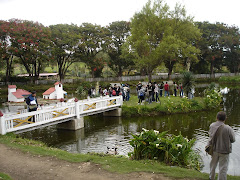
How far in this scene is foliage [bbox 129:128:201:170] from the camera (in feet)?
26.0

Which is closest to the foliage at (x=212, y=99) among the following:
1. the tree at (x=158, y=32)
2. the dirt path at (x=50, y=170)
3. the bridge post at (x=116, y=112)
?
the bridge post at (x=116, y=112)

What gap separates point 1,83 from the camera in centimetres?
4312

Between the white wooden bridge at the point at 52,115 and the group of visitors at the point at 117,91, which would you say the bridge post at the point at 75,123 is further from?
the group of visitors at the point at 117,91

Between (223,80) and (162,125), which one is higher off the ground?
(223,80)

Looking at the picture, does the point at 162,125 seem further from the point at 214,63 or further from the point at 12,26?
the point at 214,63

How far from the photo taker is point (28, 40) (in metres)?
34.7

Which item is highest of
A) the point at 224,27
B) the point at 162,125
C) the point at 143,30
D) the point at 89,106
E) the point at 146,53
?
the point at 224,27

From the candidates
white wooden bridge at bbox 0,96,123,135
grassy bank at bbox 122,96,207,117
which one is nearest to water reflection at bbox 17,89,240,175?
grassy bank at bbox 122,96,207,117

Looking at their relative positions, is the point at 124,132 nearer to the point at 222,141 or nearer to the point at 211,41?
the point at 222,141

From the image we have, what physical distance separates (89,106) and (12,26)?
26491mm

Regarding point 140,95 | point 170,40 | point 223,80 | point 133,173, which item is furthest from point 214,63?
point 133,173

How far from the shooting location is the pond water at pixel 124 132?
11195 mm

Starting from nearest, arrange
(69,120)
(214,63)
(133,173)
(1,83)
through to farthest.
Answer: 1. (133,173)
2. (69,120)
3. (1,83)
4. (214,63)

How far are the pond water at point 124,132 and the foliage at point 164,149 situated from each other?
54.4 inches
